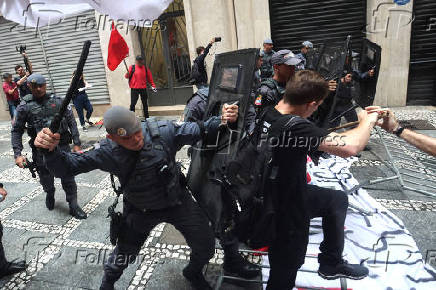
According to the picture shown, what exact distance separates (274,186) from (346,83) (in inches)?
130

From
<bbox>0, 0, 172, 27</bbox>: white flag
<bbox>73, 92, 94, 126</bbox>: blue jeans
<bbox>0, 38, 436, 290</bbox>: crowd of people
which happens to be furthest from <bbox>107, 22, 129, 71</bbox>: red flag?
<bbox>0, 38, 436, 290</bbox>: crowd of people

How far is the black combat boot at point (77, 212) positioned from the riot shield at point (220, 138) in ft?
7.36

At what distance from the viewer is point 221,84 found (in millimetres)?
2410

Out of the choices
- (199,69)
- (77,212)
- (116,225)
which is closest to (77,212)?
(77,212)

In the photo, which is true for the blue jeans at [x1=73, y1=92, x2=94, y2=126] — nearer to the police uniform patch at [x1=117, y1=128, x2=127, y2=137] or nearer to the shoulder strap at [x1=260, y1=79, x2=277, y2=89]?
the shoulder strap at [x1=260, y1=79, x2=277, y2=89]

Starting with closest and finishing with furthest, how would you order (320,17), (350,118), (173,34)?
(350,118) → (320,17) → (173,34)

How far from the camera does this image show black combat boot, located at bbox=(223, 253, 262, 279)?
2.88m

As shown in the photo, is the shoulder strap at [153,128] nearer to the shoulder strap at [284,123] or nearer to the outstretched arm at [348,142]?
the shoulder strap at [284,123]

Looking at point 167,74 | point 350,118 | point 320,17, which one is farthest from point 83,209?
point 320,17

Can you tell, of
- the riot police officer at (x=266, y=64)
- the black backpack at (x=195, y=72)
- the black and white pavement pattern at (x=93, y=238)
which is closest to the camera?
the black and white pavement pattern at (x=93, y=238)

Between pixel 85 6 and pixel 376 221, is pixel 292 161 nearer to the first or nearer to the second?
pixel 376 221

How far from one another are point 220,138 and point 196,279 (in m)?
1.29

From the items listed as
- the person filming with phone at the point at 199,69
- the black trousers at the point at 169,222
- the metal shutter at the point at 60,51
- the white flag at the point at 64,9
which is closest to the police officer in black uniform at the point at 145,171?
the black trousers at the point at 169,222

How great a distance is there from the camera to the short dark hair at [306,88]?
2.01m
